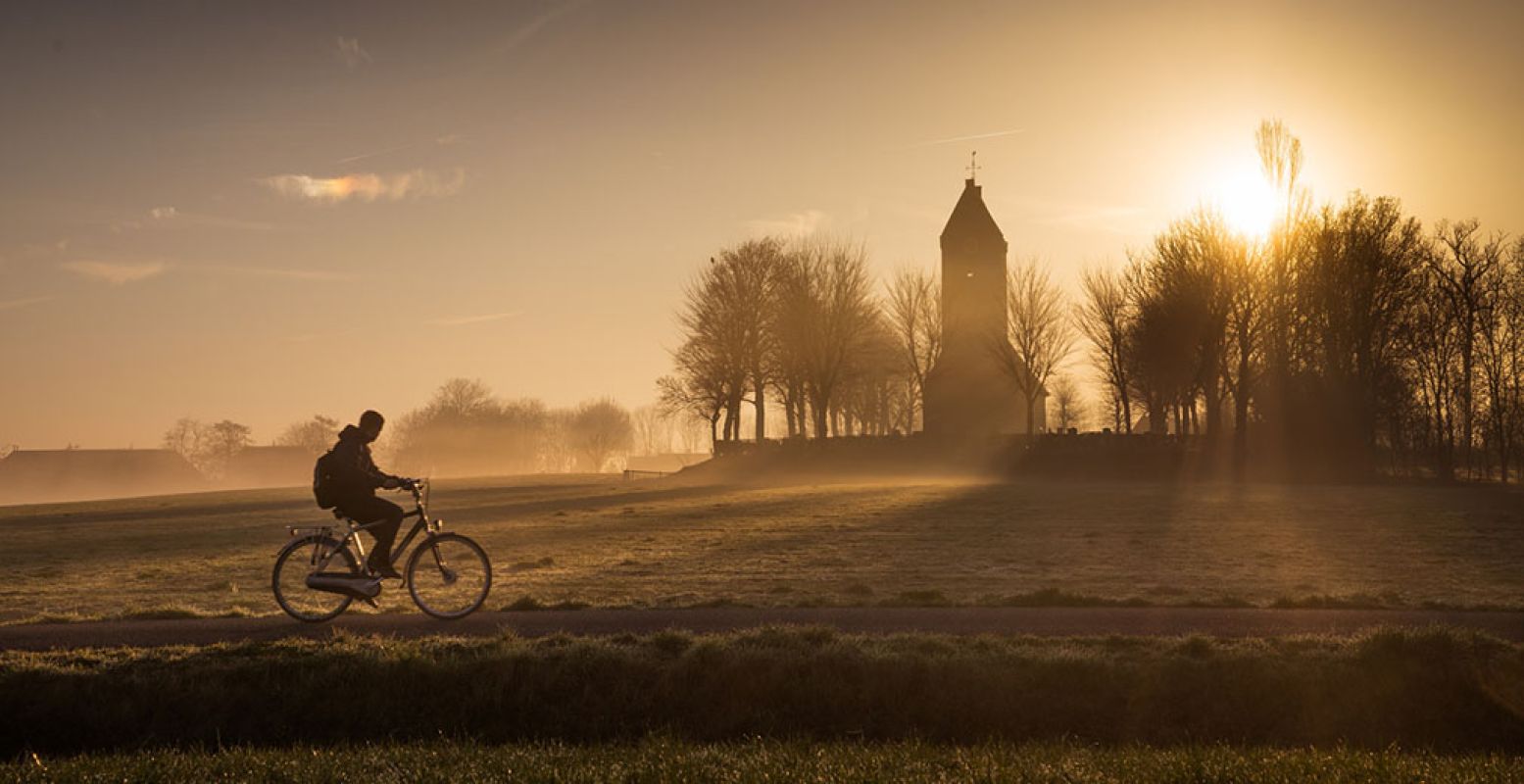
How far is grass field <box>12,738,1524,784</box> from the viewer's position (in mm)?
6883

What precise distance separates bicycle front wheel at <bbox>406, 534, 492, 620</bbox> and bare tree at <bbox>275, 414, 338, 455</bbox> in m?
162

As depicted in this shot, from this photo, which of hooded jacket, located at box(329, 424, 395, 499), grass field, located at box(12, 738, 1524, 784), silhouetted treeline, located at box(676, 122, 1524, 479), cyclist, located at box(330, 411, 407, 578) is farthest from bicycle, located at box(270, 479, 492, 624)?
silhouetted treeline, located at box(676, 122, 1524, 479)

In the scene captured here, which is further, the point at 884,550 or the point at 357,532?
the point at 884,550

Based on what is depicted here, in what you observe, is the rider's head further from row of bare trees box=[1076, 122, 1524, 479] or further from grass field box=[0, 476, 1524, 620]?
row of bare trees box=[1076, 122, 1524, 479]

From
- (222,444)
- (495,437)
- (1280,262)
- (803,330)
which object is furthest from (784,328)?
(222,444)

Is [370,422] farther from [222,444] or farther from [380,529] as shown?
[222,444]

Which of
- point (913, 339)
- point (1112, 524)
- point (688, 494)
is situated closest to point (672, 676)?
point (1112, 524)

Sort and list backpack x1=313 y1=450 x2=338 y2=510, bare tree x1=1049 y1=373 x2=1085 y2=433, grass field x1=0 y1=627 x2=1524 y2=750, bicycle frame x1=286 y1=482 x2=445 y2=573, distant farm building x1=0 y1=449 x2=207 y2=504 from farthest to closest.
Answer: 1. distant farm building x1=0 y1=449 x2=207 y2=504
2. bare tree x1=1049 y1=373 x2=1085 y2=433
3. bicycle frame x1=286 y1=482 x2=445 y2=573
4. backpack x1=313 y1=450 x2=338 y2=510
5. grass field x1=0 y1=627 x2=1524 y2=750

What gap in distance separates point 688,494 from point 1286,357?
102 feet

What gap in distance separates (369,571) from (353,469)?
4.31 feet

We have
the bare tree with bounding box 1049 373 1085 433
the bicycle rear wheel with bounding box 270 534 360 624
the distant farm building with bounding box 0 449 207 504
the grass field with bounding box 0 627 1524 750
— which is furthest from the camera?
the distant farm building with bounding box 0 449 207 504

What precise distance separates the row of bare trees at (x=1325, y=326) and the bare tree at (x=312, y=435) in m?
135

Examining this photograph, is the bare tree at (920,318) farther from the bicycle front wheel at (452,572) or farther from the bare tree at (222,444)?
the bare tree at (222,444)

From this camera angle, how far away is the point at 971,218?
82.6 metres
